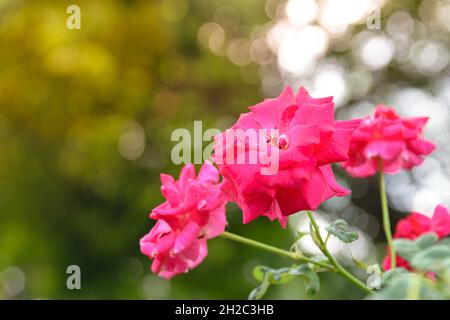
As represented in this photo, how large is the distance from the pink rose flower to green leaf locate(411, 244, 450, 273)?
446mm

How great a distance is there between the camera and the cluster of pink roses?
704mm

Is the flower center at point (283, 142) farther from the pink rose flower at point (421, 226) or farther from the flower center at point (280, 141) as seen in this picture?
the pink rose flower at point (421, 226)

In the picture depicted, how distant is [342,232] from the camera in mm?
765

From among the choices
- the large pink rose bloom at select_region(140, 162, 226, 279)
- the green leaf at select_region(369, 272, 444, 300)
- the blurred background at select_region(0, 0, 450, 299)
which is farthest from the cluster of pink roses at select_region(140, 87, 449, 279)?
the blurred background at select_region(0, 0, 450, 299)

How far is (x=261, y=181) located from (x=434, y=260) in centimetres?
26

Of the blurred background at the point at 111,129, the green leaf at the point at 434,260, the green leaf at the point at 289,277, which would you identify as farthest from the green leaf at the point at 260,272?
the blurred background at the point at 111,129

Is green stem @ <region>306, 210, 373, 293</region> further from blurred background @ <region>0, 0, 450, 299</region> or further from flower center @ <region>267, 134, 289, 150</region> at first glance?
blurred background @ <region>0, 0, 450, 299</region>

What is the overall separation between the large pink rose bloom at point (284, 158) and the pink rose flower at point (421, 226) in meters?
0.25

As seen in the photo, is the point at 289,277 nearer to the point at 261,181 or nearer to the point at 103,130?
the point at 261,181

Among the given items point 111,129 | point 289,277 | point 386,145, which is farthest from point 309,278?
point 111,129

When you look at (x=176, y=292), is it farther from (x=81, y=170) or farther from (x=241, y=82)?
(x=241, y=82)
